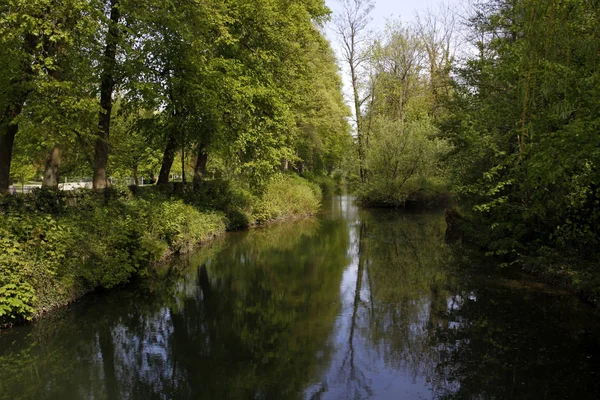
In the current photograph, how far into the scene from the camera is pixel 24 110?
1112cm

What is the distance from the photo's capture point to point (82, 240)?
10461 millimetres

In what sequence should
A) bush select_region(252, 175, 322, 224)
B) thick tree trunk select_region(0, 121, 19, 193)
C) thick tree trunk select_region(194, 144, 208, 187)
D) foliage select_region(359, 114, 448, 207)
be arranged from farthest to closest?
foliage select_region(359, 114, 448, 207), bush select_region(252, 175, 322, 224), thick tree trunk select_region(194, 144, 208, 187), thick tree trunk select_region(0, 121, 19, 193)

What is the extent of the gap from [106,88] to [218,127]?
489 centimetres

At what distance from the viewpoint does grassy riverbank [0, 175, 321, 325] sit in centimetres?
838

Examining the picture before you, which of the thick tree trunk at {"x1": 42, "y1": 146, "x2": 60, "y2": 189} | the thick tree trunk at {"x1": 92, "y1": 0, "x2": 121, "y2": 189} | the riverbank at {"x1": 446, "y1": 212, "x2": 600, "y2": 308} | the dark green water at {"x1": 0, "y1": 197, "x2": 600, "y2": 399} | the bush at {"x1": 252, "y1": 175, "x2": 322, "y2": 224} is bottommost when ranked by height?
the dark green water at {"x1": 0, "y1": 197, "x2": 600, "y2": 399}

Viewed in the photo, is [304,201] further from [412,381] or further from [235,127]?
[412,381]

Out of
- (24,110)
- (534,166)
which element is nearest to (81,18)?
(24,110)

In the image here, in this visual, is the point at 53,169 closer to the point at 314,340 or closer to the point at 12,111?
the point at 12,111

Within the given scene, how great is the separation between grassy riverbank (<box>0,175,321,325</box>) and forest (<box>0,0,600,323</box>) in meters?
0.04

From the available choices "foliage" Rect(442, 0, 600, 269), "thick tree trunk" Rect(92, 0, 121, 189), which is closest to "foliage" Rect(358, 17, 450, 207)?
"foliage" Rect(442, 0, 600, 269)

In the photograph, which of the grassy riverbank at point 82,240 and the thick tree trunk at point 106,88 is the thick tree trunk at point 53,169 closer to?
the thick tree trunk at point 106,88

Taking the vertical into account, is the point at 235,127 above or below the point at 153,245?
above

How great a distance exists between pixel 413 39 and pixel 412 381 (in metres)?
35.4

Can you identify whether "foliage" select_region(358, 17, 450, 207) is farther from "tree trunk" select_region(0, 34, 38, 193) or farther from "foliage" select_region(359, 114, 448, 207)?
"tree trunk" select_region(0, 34, 38, 193)
